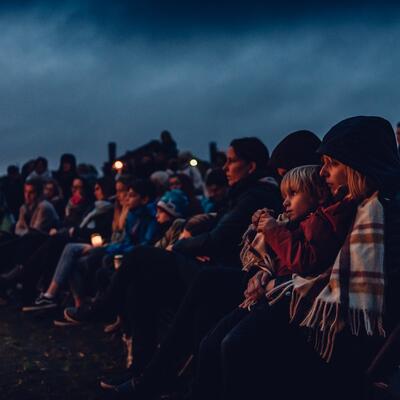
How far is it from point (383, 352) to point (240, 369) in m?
0.73

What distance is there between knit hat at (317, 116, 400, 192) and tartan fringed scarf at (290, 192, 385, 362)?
0.11m

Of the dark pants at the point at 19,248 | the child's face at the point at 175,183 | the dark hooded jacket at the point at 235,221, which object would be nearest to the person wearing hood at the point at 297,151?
the dark hooded jacket at the point at 235,221

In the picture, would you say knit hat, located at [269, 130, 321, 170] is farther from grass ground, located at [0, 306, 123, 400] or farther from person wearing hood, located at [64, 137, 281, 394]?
grass ground, located at [0, 306, 123, 400]

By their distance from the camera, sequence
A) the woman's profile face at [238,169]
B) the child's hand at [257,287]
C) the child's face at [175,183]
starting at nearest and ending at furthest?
1. the child's hand at [257,287]
2. the woman's profile face at [238,169]
3. the child's face at [175,183]

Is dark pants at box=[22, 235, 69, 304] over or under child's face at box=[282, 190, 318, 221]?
under

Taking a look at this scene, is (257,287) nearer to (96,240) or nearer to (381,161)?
(381,161)

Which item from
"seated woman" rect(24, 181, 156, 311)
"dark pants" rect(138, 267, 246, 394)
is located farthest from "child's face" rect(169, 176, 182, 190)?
"dark pants" rect(138, 267, 246, 394)

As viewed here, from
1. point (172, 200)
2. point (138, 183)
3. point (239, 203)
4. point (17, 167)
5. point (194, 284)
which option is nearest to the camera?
point (194, 284)

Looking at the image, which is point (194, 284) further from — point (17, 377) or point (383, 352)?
point (17, 377)

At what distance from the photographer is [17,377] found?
18.9ft

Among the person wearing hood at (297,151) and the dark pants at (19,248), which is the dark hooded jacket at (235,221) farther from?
the dark pants at (19,248)

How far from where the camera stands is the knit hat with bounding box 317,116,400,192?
3.20m

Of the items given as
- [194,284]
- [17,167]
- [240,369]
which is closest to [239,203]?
[194,284]

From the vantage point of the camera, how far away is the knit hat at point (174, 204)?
7.37 m
